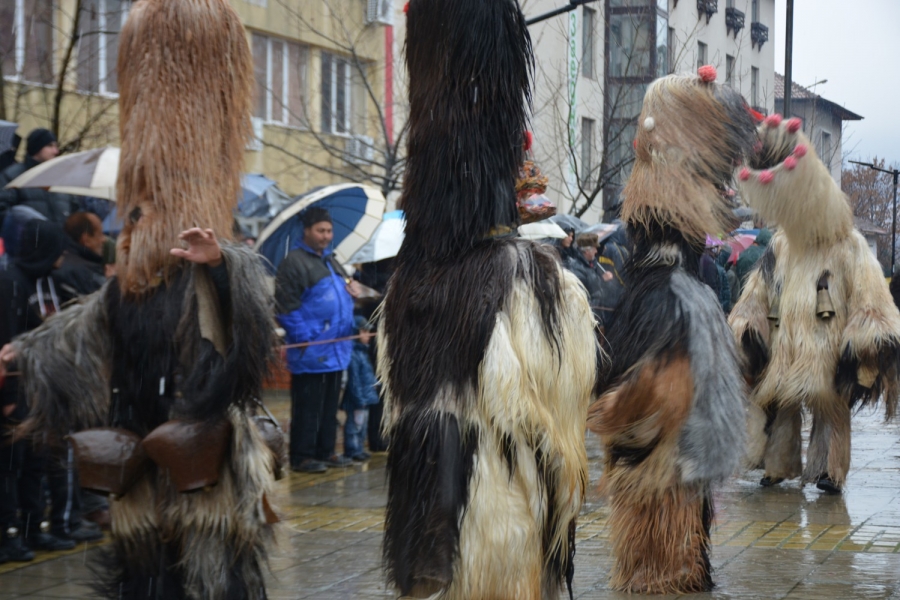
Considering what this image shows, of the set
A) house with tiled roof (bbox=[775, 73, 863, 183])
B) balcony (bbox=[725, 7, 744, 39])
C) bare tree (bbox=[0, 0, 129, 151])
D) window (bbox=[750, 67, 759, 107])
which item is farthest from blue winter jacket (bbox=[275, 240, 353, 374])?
window (bbox=[750, 67, 759, 107])

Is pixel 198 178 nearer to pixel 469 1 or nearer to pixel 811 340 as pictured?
pixel 469 1

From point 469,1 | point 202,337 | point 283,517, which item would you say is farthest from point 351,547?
point 469,1

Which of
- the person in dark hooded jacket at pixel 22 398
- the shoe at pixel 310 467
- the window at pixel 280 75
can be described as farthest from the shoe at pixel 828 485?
the window at pixel 280 75

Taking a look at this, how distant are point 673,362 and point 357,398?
5.57 m

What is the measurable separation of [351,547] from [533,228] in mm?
4235

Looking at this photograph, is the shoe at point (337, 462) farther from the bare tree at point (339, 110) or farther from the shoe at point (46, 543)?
the bare tree at point (339, 110)

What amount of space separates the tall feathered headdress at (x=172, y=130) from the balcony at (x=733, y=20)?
17.3 meters

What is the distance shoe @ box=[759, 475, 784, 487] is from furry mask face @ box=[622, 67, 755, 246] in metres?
4.04

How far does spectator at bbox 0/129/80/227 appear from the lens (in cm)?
784

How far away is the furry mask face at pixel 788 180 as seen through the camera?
7.18 metres

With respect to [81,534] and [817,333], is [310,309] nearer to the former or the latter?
[81,534]

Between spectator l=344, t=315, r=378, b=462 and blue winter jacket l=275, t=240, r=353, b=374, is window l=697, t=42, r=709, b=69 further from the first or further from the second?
blue winter jacket l=275, t=240, r=353, b=374

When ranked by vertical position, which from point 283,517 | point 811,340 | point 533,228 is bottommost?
point 283,517

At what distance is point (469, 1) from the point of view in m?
4.08
